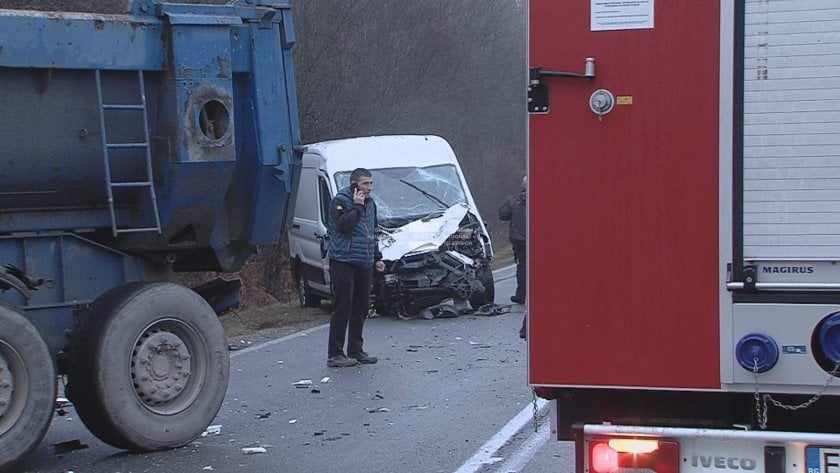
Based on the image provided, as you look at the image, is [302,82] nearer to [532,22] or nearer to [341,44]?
[341,44]

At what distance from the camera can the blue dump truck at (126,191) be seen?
7297 mm

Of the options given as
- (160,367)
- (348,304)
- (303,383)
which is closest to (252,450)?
(160,367)

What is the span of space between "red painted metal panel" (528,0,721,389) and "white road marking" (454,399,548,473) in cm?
347

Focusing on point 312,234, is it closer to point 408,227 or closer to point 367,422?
point 408,227

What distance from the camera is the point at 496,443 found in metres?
8.03

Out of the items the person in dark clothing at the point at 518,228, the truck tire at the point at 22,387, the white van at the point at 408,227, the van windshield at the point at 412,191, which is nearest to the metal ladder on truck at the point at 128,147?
the truck tire at the point at 22,387

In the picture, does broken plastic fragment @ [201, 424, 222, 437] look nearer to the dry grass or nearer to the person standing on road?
the dry grass

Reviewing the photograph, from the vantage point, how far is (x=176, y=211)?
26.7 feet

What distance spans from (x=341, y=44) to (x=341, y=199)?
14106 millimetres

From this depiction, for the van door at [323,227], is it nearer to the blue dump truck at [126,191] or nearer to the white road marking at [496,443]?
the white road marking at [496,443]

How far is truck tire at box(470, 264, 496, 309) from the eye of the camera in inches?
629

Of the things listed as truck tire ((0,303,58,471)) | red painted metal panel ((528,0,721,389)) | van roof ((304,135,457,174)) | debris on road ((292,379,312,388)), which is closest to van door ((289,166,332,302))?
van roof ((304,135,457,174))

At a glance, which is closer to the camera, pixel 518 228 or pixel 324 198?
pixel 324 198

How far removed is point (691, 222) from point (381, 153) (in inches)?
525
